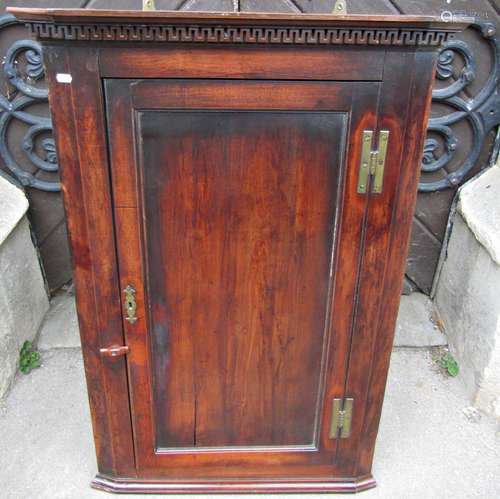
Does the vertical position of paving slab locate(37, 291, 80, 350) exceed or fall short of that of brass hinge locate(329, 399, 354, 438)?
it falls short

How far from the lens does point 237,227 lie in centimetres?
137

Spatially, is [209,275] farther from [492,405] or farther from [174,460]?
[492,405]

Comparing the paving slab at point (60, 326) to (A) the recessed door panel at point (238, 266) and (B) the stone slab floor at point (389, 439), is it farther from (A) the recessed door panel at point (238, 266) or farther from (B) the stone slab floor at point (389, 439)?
(A) the recessed door panel at point (238, 266)

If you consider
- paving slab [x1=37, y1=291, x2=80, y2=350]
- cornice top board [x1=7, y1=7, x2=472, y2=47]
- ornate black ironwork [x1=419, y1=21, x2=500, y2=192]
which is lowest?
paving slab [x1=37, y1=291, x2=80, y2=350]

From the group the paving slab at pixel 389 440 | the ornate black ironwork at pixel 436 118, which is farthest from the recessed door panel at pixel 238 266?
the ornate black ironwork at pixel 436 118

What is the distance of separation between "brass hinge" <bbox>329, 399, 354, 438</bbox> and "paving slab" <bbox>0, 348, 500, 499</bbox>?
11.1 inches

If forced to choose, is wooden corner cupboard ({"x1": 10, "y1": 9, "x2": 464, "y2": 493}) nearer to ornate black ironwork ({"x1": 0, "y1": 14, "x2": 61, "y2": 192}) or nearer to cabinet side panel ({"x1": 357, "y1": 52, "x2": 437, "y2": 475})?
cabinet side panel ({"x1": 357, "y1": 52, "x2": 437, "y2": 475})

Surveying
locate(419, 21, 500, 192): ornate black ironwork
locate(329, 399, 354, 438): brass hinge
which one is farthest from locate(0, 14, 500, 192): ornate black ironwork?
locate(329, 399, 354, 438): brass hinge

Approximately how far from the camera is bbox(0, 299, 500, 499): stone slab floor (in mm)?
1799

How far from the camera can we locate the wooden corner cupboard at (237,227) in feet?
3.84

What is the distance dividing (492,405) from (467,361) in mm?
214

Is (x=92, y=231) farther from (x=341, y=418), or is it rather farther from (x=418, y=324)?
(x=418, y=324)

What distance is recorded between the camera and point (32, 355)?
2.37 meters

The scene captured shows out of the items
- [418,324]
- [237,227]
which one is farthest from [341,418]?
[418,324]
